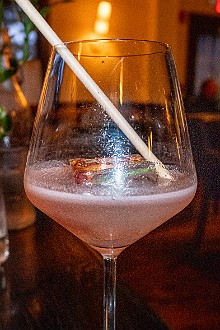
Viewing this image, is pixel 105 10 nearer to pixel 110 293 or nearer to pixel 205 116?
pixel 205 116

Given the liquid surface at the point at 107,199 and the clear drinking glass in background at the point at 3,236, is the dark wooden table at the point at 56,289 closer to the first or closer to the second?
the clear drinking glass in background at the point at 3,236

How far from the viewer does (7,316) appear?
619mm

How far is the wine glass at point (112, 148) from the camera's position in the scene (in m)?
0.47

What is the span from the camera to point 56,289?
0.68 m

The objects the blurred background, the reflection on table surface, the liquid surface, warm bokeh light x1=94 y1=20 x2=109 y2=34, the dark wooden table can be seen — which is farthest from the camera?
warm bokeh light x1=94 y1=20 x2=109 y2=34

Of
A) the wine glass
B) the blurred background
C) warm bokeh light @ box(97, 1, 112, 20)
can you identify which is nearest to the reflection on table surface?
the wine glass

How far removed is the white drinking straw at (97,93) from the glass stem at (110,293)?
112mm

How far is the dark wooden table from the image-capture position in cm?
61

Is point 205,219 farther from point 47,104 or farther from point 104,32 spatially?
point 104,32

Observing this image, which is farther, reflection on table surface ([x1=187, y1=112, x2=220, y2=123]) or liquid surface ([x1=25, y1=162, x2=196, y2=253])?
reflection on table surface ([x1=187, y1=112, x2=220, y2=123])

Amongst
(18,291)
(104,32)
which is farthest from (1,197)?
(104,32)

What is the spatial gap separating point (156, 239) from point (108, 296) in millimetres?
242

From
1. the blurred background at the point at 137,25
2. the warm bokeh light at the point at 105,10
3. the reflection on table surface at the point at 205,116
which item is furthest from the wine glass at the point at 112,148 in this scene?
the warm bokeh light at the point at 105,10

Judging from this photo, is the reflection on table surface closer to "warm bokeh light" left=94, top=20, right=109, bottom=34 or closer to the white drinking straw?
the white drinking straw
